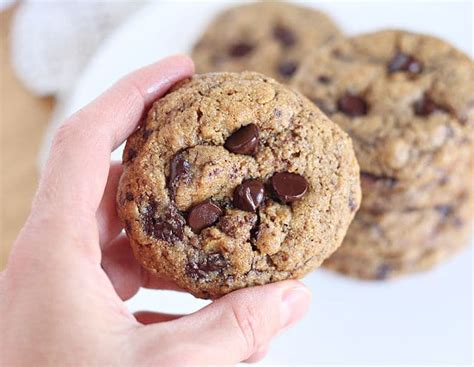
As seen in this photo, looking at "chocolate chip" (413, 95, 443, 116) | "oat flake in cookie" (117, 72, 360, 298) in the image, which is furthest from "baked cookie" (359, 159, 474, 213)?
"oat flake in cookie" (117, 72, 360, 298)

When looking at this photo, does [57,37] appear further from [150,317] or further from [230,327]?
[230,327]

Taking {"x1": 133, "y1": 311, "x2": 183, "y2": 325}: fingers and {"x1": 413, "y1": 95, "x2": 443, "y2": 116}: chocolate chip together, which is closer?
{"x1": 133, "y1": 311, "x2": 183, "y2": 325}: fingers

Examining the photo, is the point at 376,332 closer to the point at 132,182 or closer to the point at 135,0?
the point at 132,182

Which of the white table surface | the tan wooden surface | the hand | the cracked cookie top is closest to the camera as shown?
the hand

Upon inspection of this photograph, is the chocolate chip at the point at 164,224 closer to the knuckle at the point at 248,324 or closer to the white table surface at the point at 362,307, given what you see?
the knuckle at the point at 248,324

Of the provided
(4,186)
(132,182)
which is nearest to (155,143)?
(132,182)

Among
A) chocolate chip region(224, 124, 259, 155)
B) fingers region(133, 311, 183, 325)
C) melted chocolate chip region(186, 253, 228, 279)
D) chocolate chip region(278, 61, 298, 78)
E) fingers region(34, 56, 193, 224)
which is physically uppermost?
fingers region(34, 56, 193, 224)

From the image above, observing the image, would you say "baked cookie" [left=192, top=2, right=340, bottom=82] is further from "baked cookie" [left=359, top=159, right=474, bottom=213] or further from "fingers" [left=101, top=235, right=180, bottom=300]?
"fingers" [left=101, top=235, right=180, bottom=300]

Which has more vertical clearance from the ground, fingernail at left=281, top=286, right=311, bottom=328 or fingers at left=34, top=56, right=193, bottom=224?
fingers at left=34, top=56, right=193, bottom=224
